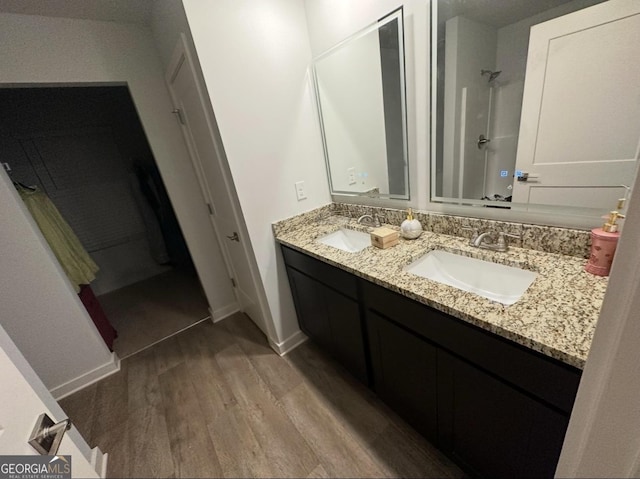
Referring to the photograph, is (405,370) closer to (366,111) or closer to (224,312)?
(366,111)

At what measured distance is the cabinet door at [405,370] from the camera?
98 cm

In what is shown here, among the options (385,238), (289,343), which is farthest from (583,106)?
(289,343)

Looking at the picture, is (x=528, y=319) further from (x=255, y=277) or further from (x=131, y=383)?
(x=131, y=383)

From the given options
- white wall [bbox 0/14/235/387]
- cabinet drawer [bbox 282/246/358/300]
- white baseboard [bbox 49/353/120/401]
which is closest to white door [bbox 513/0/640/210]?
cabinet drawer [bbox 282/246/358/300]

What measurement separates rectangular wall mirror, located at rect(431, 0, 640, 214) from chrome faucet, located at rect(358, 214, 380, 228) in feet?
1.60

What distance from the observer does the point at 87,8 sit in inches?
57.0

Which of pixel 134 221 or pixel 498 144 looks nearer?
pixel 498 144

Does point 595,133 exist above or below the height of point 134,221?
above

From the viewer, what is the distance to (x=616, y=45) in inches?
29.0

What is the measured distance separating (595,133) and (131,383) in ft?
9.31

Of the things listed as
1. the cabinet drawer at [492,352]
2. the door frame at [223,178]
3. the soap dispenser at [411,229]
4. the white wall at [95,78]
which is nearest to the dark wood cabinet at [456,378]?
the cabinet drawer at [492,352]

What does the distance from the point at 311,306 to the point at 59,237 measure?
205cm

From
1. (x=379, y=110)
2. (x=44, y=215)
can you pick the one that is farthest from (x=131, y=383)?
(x=379, y=110)

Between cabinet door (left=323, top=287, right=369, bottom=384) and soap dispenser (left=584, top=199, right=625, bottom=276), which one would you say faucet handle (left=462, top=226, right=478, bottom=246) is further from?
cabinet door (left=323, top=287, right=369, bottom=384)
